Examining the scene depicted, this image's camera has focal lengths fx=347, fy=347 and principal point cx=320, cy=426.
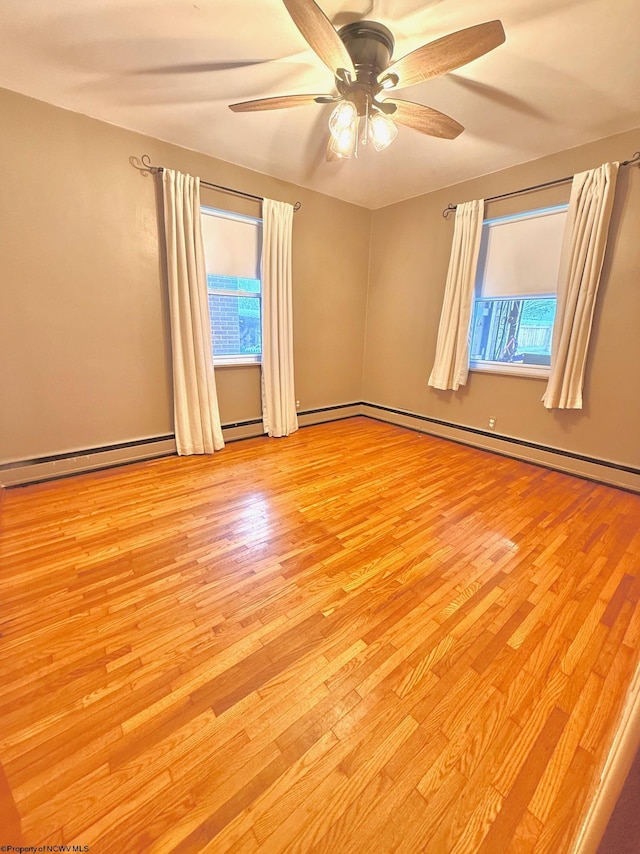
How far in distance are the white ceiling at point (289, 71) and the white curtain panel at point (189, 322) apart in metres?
0.47

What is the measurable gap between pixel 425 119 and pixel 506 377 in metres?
2.41

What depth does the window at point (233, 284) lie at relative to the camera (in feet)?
11.3

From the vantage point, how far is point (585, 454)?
3.14m

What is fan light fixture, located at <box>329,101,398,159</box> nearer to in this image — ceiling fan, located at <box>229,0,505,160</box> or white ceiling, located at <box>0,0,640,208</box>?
ceiling fan, located at <box>229,0,505,160</box>

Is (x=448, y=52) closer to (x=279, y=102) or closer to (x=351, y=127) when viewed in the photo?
(x=351, y=127)

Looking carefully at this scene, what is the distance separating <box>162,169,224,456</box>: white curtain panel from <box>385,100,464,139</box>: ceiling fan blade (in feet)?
6.18

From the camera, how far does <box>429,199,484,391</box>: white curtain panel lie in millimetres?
3533

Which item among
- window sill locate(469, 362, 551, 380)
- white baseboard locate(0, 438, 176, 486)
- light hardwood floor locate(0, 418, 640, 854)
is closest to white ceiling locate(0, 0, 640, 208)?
window sill locate(469, 362, 551, 380)

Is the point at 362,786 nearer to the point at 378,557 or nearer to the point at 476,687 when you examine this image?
the point at 476,687

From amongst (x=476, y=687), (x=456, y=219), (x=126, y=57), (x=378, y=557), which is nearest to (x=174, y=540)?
(x=378, y=557)

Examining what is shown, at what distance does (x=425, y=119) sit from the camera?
6.77ft

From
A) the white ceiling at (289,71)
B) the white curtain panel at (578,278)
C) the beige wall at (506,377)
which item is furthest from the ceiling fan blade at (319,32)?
the beige wall at (506,377)

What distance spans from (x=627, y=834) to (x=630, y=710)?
0.72 metres

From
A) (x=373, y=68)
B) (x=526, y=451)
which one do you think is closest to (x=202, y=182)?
(x=373, y=68)
